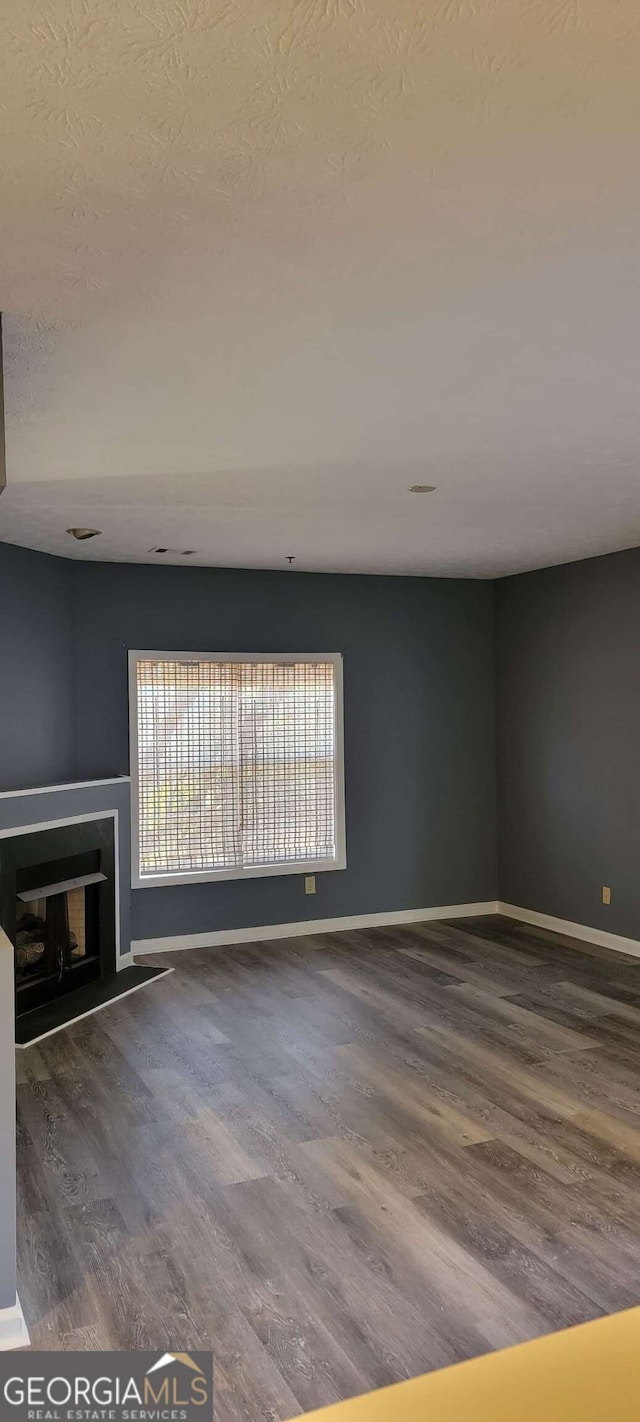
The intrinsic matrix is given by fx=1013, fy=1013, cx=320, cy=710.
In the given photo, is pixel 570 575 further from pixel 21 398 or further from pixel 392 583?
pixel 21 398

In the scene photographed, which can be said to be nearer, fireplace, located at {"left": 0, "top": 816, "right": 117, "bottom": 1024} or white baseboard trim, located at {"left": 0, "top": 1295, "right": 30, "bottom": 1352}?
white baseboard trim, located at {"left": 0, "top": 1295, "right": 30, "bottom": 1352}

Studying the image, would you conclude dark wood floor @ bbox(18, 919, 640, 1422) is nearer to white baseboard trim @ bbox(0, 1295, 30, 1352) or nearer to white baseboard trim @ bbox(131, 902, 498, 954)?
white baseboard trim @ bbox(0, 1295, 30, 1352)

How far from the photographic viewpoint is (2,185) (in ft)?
5.86

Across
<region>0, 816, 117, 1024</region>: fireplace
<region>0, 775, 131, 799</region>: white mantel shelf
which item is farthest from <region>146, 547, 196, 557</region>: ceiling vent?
<region>0, 816, 117, 1024</region>: fireplace

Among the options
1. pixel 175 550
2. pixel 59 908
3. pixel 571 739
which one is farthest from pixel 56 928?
pixel 571 739

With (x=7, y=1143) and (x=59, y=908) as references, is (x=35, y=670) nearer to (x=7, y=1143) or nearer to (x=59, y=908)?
(x=59, y=908)

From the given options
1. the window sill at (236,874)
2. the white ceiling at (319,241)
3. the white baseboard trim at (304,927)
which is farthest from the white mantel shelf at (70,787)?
the white ceiling at (319,241)

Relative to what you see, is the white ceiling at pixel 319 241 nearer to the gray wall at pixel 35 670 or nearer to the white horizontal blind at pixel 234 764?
the gray wall at pixel 35 670

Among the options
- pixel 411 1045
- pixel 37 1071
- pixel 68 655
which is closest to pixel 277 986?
pixel 411 1045

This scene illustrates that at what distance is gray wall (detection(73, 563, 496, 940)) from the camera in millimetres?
6305

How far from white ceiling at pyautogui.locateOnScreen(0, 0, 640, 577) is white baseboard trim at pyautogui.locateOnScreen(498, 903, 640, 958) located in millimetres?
3203

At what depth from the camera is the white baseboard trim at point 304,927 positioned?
6.43 meters

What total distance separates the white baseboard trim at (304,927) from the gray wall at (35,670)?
1.29 m

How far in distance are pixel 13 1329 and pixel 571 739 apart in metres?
5.00
